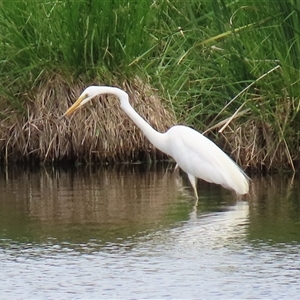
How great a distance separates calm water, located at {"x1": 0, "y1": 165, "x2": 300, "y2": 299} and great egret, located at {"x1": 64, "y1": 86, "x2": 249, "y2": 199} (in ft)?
0.66

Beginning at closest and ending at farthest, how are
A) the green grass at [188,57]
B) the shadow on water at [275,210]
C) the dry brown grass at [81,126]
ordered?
the shadow on water at [275,210], the green grass at [188,57], the dry brown grass at [81,126]

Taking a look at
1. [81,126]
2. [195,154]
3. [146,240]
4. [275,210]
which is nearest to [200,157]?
[195,154]

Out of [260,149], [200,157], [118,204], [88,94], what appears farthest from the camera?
[260,149]

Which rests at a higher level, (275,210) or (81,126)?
(81,126)

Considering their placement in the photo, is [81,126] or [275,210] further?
[81,126]

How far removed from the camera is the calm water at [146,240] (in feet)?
19.6

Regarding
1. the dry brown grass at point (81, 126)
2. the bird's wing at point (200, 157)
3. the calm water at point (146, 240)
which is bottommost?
the calm water at point (146, 240)

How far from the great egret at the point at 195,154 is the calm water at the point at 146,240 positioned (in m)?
0.20

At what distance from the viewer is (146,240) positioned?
24.2 feet

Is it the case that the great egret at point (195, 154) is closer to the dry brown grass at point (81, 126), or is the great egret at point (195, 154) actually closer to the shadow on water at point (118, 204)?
the shadow on water at point (118, 204)

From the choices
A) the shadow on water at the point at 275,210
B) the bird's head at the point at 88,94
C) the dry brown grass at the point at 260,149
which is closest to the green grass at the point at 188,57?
the dry brown grass at the point at 260,149

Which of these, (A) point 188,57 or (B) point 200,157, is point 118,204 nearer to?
(B) point 200,157

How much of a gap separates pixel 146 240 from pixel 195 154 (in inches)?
100

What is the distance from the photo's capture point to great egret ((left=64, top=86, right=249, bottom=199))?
31.2ft
